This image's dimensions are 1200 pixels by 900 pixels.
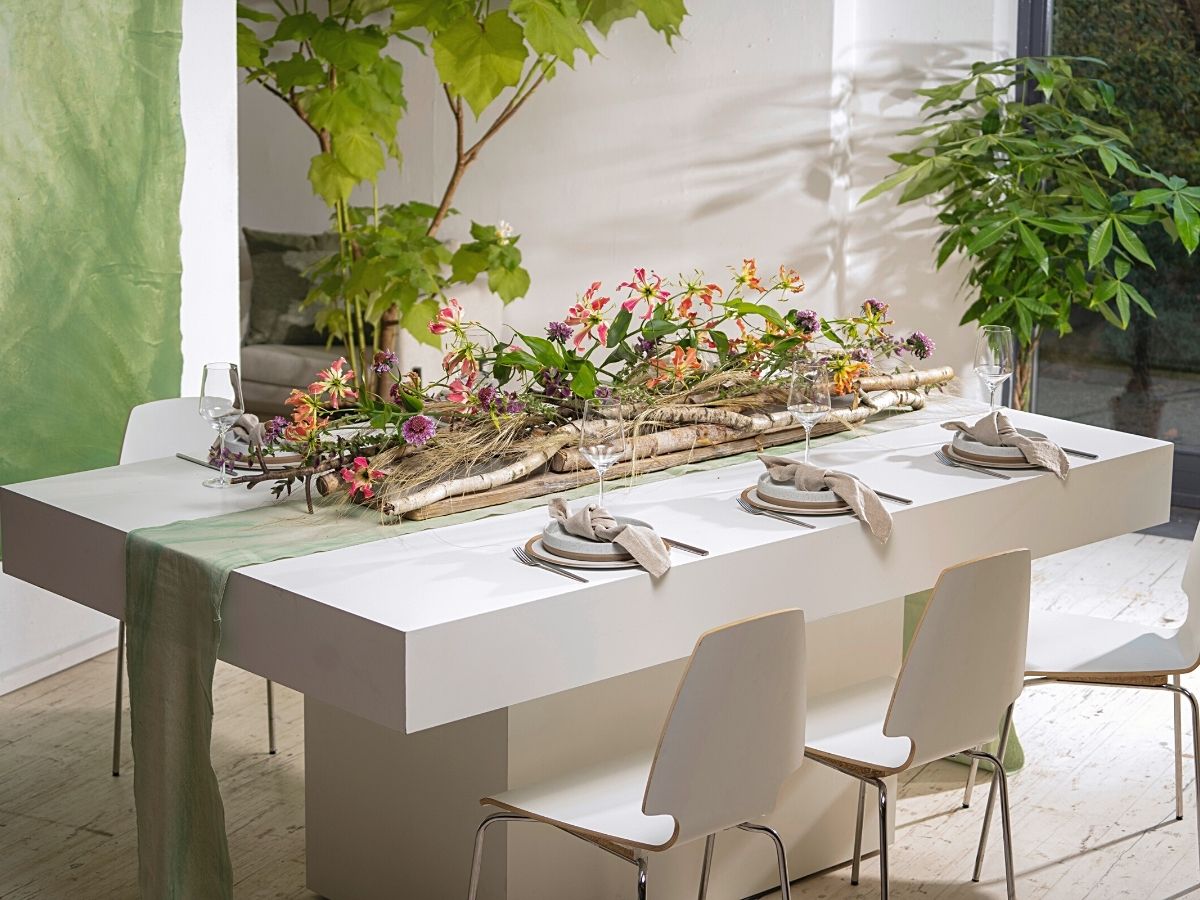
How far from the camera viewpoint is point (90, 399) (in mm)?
3889

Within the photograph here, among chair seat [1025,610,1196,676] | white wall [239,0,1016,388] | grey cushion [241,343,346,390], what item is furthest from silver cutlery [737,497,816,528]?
grey cushion [241,343,346,390]

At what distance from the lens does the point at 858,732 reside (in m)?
2.46

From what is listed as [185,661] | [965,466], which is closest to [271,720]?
[185,661]

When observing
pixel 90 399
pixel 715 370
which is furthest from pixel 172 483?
pixel 90 399

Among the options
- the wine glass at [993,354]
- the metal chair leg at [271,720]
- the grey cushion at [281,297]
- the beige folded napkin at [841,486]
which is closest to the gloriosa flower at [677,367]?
the beige folded napkin at [841,486]

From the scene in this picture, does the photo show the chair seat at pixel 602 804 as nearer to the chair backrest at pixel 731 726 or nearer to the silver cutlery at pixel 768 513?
the chair backrest at pixel 731 726

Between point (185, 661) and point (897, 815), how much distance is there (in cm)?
158

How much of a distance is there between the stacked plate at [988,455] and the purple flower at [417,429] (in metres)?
1.04

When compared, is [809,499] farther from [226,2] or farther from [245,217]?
[245,217]

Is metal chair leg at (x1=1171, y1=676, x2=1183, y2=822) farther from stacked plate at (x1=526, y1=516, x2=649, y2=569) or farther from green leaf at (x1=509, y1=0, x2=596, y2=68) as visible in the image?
green leaf at (x1=509, y1=0, x2=596, y2=68)

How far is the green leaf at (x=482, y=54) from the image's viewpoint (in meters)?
4.50

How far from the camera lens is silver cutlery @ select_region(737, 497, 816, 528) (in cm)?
245

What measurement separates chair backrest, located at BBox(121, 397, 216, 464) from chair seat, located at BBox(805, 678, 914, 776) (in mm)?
1481

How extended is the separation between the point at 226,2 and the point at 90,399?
3.86ft
